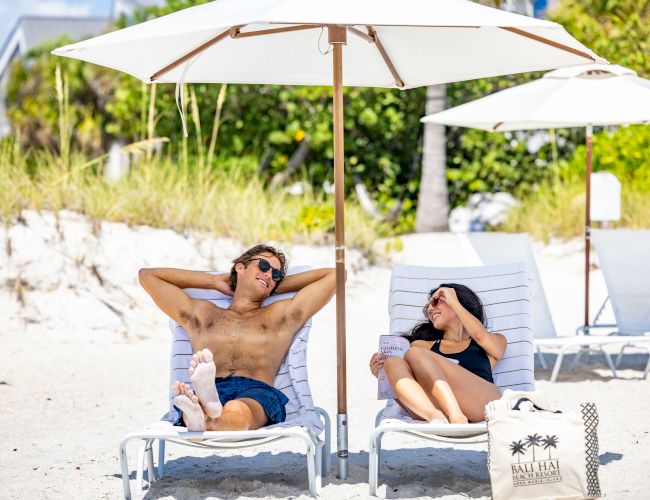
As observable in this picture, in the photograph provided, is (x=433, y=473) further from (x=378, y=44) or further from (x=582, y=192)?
(x=582, y=192)

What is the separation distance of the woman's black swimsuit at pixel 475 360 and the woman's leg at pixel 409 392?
1.02 ft

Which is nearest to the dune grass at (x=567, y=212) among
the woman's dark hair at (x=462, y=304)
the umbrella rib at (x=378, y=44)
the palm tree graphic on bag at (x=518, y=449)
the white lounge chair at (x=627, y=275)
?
the white lounge chair at (x=627, y=275)

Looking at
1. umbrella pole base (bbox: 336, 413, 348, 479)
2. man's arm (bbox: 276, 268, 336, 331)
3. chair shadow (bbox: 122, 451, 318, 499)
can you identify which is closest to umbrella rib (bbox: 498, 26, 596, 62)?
man's arm (bbox: 276, 268, 336, 331)

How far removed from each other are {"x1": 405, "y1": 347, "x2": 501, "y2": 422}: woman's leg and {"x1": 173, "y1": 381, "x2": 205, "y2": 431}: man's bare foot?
1.02 meters

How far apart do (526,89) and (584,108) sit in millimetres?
524

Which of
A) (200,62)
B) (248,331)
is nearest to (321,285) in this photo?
(248,331)

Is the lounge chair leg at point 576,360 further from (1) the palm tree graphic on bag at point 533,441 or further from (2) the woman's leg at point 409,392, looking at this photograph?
(1) the palm tree graphic on bag at point 533,441

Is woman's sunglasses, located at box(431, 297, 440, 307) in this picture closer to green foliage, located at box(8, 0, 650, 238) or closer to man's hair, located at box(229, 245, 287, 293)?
man's hair, located at box(229, 245, 287, 293)

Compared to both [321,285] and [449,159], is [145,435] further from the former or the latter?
[449,159]

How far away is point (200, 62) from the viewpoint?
522 centimetres

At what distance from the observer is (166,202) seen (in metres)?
10.0

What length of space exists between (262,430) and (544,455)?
1130 millimetres

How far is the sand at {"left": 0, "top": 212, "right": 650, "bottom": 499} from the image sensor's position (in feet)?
15.3

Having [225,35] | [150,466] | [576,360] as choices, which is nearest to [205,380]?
[150,466]
